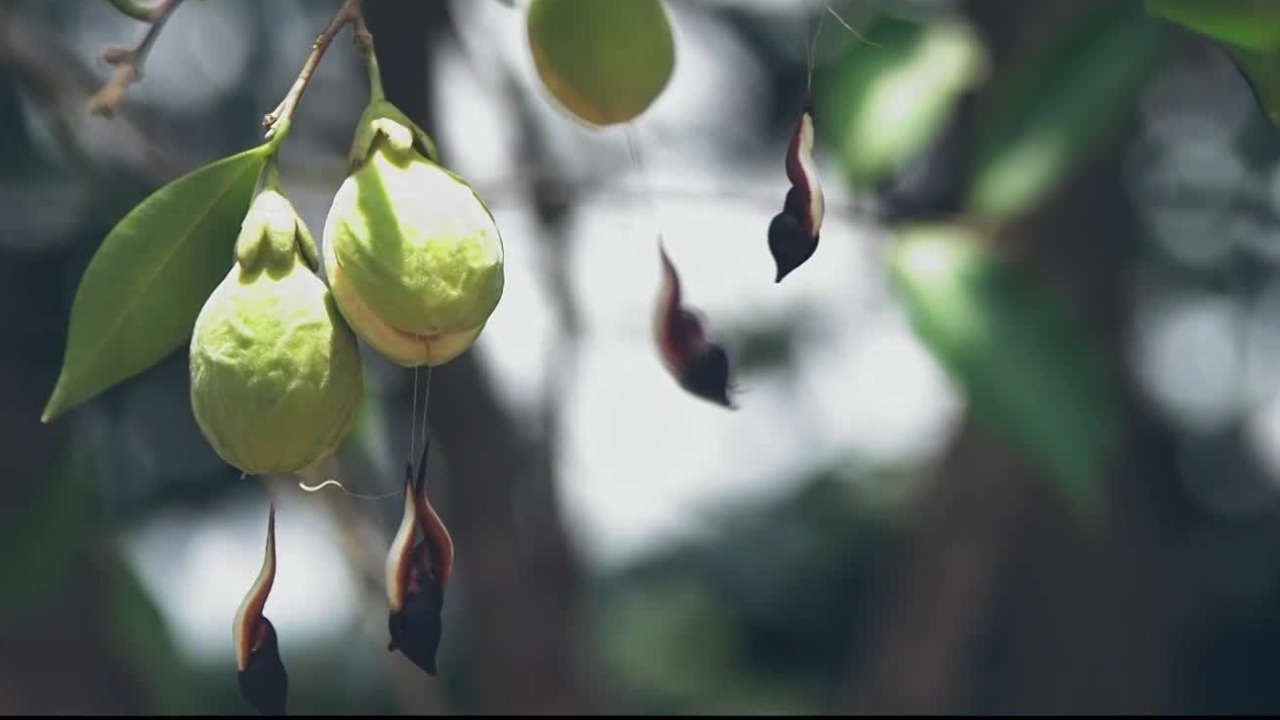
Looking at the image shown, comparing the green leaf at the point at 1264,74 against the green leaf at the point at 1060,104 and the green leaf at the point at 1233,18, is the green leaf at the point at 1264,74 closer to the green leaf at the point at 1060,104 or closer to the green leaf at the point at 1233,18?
the green leaf at the point at 1233,18

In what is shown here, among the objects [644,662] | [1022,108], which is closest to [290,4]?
[1022,108]

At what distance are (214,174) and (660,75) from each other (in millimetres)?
219

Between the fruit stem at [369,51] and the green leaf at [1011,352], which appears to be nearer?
the fruit stem at [369,51]

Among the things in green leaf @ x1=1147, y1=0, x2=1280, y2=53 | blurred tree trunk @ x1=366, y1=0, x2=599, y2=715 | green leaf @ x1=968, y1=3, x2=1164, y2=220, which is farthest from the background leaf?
blurred tree trunk @ x1=366, y1=0, x2=599, y2=715

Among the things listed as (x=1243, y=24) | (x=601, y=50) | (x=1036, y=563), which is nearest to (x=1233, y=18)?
(x=1243, y=24)

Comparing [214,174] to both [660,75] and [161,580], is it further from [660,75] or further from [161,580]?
[161,580]

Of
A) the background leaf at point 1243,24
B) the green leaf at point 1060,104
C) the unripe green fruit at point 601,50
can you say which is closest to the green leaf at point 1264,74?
the background leaf at point 1243,24

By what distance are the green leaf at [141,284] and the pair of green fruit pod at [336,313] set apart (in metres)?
0.05

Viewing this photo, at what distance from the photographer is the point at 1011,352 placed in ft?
4.60

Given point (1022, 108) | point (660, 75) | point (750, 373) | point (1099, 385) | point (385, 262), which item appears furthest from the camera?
point (750, 373)

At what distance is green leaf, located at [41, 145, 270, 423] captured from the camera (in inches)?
30.7

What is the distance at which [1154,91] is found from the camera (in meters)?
2.45

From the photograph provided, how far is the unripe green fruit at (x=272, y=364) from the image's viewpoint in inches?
28.4

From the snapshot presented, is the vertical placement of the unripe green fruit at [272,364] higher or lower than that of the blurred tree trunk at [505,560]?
higher
